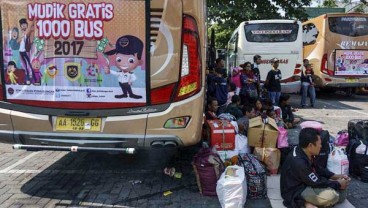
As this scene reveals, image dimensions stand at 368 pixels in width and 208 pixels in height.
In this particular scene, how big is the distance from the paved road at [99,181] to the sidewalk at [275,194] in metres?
0.19

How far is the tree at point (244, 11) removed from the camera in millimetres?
23656

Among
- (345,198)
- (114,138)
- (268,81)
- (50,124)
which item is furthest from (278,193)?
(268,81)

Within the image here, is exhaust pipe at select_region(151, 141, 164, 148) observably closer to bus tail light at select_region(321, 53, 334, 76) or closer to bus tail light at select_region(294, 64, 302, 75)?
bus tail light at select_region(294, 64, 302, 75)

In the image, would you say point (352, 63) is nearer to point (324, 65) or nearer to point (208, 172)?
point (324, 65)

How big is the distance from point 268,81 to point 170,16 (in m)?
7.74

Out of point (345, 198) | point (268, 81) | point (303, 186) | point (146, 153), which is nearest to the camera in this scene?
point (303, 186)

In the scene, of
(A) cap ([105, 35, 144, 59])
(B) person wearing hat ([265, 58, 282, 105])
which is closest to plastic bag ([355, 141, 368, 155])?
(A) cap ([105, 35, 144, 59])

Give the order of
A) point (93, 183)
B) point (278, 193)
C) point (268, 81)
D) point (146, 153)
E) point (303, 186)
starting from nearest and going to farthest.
Answer: point (303, 186)
point (278, 193)
point (93, 183)
point (146, 153)
point (268, 81)

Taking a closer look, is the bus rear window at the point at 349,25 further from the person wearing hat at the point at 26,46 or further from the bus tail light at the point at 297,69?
the person wearing hat at the point at 26,46

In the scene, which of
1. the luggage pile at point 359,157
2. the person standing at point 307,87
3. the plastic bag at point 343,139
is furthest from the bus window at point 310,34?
the luggage pile at point 359,157

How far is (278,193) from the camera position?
5.38 meters

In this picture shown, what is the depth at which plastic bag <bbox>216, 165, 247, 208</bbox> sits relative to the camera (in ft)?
15.6

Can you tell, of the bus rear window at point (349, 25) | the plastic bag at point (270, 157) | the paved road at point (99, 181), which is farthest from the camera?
the bus rear window at point (349, 25)

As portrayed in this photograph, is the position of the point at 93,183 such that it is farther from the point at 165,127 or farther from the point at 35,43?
the point at 35,43
